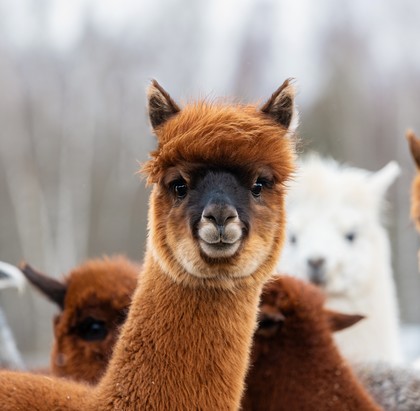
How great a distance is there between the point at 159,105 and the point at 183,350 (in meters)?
1.03

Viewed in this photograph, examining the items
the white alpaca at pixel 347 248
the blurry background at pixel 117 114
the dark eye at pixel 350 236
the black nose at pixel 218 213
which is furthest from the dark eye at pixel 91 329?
the blurry background at pixel 117 114

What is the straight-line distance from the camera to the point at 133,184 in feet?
85.0

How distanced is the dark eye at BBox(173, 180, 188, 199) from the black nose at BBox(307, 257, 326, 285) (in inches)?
162

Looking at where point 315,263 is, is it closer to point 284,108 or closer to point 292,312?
point 292,312

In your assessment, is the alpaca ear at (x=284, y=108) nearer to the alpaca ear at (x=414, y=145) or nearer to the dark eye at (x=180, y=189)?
the dark eye at (x=180, y=189)

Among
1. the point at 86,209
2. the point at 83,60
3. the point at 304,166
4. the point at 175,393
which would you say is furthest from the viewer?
the point at 83,60

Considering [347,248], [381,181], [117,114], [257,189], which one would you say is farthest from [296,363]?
[117,114]

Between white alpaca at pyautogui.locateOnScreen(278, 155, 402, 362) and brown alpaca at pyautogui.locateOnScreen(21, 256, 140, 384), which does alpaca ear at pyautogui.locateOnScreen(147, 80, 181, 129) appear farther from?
white alpaca at pyautogui.locateOnScreen(278, 155, 402, 362)

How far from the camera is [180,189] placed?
11.6 ft

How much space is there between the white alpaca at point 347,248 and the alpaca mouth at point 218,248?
418 cm

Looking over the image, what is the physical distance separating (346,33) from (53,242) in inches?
616

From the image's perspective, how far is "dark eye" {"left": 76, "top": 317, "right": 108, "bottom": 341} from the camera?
15.5ft

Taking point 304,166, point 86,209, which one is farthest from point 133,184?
point 304,166

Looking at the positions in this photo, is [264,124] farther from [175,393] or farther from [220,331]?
[175,393]
